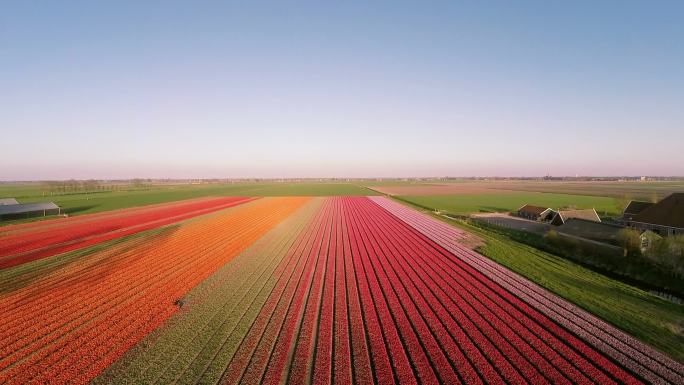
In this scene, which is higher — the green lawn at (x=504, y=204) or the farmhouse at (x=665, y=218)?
the farmhouse at (x=665, y=218)

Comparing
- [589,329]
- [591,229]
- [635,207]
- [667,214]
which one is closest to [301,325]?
[589,329]

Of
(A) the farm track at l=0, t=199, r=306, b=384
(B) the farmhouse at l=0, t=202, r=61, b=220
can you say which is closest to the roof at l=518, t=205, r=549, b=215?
(A) the farm track at l=0, t=199, r=306, b=384

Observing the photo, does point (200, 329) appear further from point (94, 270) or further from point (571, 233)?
point (571, 233)

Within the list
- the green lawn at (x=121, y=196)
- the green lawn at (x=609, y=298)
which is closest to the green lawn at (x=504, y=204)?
the green lawn at (x=609, y=298)

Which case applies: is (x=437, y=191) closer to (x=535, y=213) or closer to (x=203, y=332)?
(x=535, y=213)

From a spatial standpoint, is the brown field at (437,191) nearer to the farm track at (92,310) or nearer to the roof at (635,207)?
the roof at (635,207)
